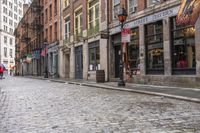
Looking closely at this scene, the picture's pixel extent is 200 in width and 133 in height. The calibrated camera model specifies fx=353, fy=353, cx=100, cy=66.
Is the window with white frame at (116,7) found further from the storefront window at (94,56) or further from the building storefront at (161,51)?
the storefront window at (94,56)

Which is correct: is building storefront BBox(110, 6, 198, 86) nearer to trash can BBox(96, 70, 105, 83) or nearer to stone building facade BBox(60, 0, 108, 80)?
trash can BBox(96, 70, 105, 83)

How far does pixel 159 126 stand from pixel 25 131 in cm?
261

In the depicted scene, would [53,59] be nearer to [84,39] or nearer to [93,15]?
[84,39]

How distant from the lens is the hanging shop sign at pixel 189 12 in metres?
15.3

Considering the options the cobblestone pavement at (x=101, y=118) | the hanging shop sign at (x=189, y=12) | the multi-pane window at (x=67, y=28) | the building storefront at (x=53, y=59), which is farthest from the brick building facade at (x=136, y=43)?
the cobblestone pavement at (x=101, y=118)

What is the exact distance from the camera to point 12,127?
7.13 meters

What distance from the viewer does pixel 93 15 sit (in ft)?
95.8

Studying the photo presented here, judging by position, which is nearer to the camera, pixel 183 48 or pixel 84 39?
pixel 183 48

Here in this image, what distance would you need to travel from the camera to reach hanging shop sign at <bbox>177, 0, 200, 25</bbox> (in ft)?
50.2

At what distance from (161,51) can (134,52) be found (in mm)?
3318

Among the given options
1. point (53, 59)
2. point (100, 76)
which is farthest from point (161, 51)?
point (53, 59)

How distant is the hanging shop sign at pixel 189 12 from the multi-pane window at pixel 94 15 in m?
12.2

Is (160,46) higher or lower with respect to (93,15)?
lower

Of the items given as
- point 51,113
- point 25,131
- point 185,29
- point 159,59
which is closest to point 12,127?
point 25,131
